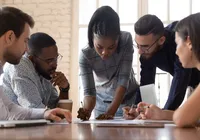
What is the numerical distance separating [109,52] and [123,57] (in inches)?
6.9

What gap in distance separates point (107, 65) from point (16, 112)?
0.66 metres

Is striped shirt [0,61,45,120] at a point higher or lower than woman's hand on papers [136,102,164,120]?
higher

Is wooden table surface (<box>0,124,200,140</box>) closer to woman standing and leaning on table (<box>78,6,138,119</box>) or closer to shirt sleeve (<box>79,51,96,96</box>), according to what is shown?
woman standing and leaning on table (<box>78,6,138,119</box>)

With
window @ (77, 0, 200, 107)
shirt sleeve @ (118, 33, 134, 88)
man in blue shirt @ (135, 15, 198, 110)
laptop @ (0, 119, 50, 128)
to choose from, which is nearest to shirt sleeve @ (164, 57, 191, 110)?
man in blue shirt @ (135, 15, 198, 110)

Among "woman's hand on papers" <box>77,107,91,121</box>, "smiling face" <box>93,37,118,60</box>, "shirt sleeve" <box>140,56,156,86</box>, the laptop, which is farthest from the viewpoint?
"shirt sleeve" <box>140,56,156,86</box>

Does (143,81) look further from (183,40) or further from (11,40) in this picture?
(11,40)

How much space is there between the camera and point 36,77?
1.74 meters

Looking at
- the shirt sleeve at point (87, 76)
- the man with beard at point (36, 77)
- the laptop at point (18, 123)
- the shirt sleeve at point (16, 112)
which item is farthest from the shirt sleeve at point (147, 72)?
the laptop at point (18, 123)

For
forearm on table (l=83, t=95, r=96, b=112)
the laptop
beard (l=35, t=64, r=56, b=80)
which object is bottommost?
forearm on table (l=83, t=95, r=96, b=112)

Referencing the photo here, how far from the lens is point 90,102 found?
1.96m

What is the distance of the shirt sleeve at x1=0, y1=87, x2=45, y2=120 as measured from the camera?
1.43 m

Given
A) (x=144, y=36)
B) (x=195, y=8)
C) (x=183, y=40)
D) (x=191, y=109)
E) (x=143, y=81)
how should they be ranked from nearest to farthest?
1. (x=191, y=109)
2. (x=183, y=40)
3. (x=144, y=36)
4. (x=143, y=81)
5. (x=195, y=8)

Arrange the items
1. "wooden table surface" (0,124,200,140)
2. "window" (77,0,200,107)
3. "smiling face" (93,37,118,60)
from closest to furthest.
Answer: "wooden table surface" (0,124,200,140) → "smiling face" (93,37,118,60) → "window" (77,0,200,107)

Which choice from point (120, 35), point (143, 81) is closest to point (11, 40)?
point (120, 35)
